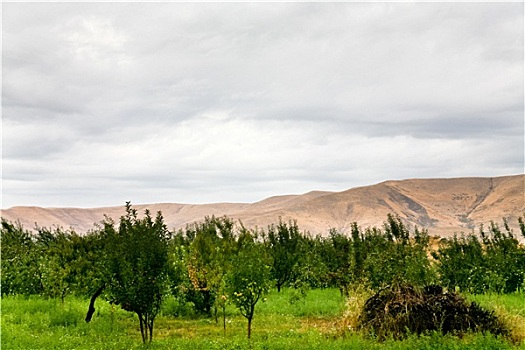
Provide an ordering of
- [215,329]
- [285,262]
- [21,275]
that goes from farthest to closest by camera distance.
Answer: [285,262], [21,275], [215,329]

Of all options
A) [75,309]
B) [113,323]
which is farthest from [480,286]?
[75,309]

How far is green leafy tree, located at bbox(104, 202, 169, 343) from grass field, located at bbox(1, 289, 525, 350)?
159 centimetres

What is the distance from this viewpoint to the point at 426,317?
1845cm

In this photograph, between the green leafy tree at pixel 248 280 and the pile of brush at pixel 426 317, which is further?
the green leafy tree at pixel 248 280

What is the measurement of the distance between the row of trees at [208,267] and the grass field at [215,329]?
97 cm

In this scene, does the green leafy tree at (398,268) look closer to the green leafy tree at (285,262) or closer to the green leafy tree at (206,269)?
the green leafy tree at (206,269)

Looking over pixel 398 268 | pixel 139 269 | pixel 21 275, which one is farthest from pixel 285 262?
pixel 139 269

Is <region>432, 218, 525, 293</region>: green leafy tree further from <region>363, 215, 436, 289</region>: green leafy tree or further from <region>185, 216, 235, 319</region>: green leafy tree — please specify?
<region>185, 216, 235, 319</region>: green leafy tree

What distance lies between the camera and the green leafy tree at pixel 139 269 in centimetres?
1719

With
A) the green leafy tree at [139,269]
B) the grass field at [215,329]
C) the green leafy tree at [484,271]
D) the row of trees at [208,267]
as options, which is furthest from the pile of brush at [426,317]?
the green leafy tree at [484,271]

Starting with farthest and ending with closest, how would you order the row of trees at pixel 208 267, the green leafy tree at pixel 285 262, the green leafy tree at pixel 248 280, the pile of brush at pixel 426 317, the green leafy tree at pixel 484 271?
the green leafy tree at pixel 285 262
the green leafy tree at pixel 484 271
the green leafy tree at pixel 248 280
the pile of brush at pixel 426 317
the row of trees at pixel 208 267

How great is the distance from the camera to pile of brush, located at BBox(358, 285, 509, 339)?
58.3ft

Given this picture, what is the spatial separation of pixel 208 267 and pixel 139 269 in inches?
319

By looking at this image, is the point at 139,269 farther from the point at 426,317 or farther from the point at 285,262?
the point at 285,262
